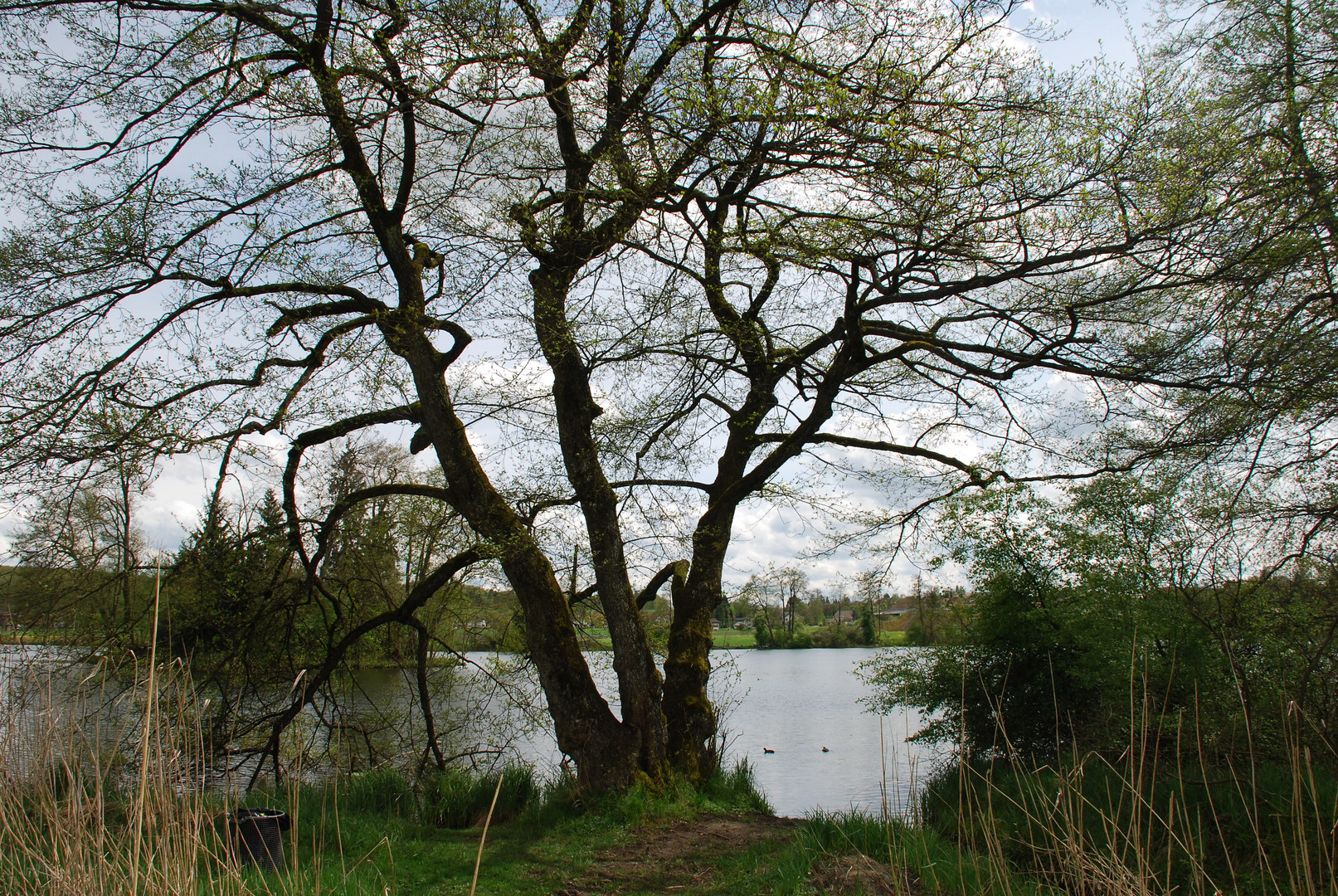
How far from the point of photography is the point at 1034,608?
30.8ft

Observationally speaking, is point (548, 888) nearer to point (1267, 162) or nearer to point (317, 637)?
point (317, 637)

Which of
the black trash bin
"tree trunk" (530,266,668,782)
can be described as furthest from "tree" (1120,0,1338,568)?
the black trash bin

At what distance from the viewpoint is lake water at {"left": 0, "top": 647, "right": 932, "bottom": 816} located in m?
7.51

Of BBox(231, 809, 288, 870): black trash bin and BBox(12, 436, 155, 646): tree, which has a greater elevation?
BBox(12, 436, 155, 646): tree

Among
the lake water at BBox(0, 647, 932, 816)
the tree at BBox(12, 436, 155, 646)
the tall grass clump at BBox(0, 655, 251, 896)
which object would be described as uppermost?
the tree at BBox(12, 436, 155, 646)

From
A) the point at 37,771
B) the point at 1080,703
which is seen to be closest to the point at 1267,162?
the point at 1080,703

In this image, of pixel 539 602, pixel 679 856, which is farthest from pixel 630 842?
pixel 539 602

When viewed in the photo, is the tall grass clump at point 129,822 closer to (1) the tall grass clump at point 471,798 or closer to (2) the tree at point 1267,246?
(1) the tall grass clump at point 471,798

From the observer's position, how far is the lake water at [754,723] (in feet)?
24.6

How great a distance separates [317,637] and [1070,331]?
6.97 m

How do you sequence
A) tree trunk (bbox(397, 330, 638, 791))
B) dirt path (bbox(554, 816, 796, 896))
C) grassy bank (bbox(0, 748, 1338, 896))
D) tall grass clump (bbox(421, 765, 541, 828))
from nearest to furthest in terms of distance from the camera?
grassy bank (bbox(0, 748, 1338, 896)) < dirt path (bbox(554, 816, 796, 896)) < tree trunk (bbox(397, 330, 638, 791)) < tall grass clump (bbox(421, 765, 541, 828))

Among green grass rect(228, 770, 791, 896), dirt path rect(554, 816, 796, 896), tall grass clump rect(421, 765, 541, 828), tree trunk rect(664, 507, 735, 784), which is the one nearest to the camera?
green grass rect(228, 770, 791, 896)

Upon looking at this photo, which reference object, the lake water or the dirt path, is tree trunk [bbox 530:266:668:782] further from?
the lake water

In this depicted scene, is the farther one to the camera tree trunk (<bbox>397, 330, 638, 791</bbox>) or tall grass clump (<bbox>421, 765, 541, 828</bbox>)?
tall grass clump (<bbox>421, 765, 541, 828</bbox>)
